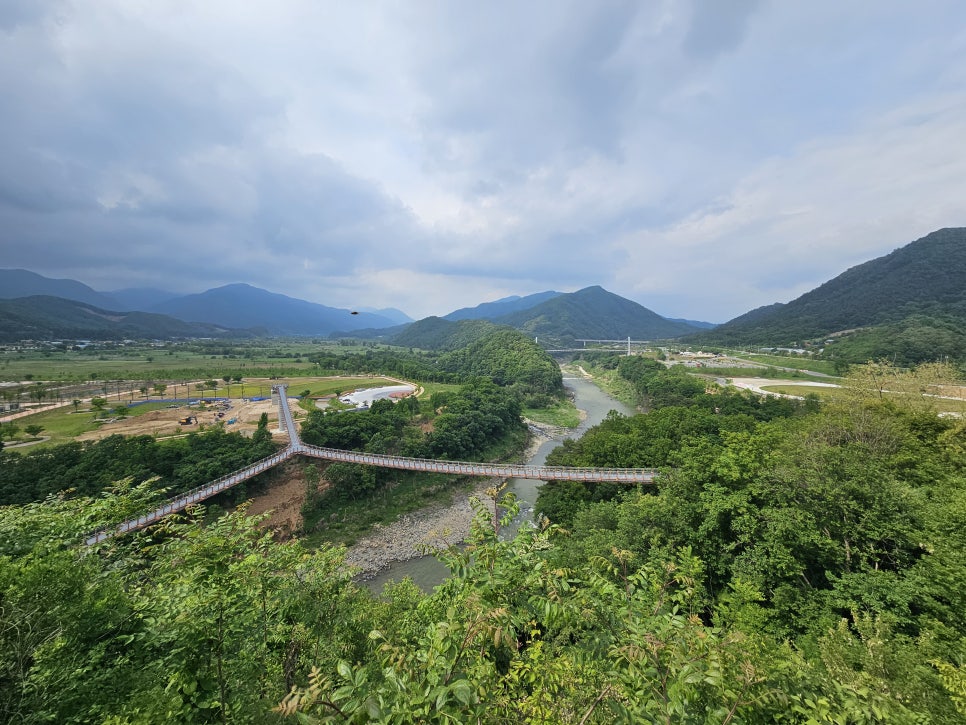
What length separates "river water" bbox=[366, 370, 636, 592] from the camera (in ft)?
69.1

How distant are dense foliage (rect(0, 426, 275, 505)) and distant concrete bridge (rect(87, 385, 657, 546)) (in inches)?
47.8

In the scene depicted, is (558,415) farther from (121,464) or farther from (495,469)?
(121,464)

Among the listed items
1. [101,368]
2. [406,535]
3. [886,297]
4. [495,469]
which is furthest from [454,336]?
[886,297]

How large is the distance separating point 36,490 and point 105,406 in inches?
1375

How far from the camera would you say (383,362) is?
9169 centimetres

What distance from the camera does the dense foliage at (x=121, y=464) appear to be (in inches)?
808

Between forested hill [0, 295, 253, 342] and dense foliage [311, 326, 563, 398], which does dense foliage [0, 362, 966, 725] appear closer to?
dense foliage [311, 326, 563, 398]

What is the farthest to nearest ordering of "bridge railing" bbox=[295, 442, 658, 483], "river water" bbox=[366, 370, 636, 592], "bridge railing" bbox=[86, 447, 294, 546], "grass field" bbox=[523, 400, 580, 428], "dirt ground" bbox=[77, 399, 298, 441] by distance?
"grass field" bbox=[523, 400, 580, 428] → "dirt ground" bbox=[77, 399, 298, 441] → "bridge railing" bbox=[295, 442, 658, 483] → "river water" bbox=[366, 370, 636, 592] → "bridge railing" bbox=[86, 447, 294, 546]

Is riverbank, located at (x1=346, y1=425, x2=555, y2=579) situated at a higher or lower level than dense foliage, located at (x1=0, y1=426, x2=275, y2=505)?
lower

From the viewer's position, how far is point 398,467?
28641mm

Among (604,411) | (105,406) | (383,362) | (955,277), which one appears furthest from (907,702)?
(955,277)

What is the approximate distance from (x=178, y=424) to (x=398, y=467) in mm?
28627

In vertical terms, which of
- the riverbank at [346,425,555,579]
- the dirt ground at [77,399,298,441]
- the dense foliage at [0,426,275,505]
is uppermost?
the dense foliage at [0,426,275,505]

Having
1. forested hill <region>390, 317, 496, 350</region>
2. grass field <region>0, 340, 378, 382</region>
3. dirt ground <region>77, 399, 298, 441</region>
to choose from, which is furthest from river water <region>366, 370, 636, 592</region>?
forested hill <region>390, 317, 496, 350</region>
